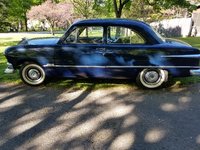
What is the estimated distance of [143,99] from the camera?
20.3 ft

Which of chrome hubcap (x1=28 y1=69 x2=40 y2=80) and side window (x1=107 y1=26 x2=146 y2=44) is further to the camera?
chrome hubcap (x1=28 y1=69 x2=40 y2=80)

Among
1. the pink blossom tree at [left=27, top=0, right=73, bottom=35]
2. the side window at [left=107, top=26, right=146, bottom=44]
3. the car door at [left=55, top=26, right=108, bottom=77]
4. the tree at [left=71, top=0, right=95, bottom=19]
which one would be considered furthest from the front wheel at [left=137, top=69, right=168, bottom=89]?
the pink blossom tree at [left=27, top=0, right=73, bottom=35]

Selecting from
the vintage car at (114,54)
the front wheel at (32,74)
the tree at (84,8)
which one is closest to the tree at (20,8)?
the tree at (84,8)

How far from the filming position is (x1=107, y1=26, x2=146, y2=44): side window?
6.67 metres

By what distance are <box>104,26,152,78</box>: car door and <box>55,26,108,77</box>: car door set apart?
165 millimetres

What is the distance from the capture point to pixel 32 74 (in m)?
7.23

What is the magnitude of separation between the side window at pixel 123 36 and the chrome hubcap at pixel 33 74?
197 cm

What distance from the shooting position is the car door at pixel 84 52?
266 inches

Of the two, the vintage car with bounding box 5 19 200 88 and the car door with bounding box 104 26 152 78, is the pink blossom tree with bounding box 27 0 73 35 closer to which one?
the vintage car with bounding box 5 19 200 88

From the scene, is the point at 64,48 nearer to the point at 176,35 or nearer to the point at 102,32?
the point at 102,32

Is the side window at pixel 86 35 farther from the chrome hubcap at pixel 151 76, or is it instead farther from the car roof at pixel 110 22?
the chrome hubcap at pixel 151 76

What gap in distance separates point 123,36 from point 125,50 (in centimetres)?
34

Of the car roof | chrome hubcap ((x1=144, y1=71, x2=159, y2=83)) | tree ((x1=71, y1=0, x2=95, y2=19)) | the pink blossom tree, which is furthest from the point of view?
the pink blossom tree

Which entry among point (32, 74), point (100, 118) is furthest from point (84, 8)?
point (100, 118)
